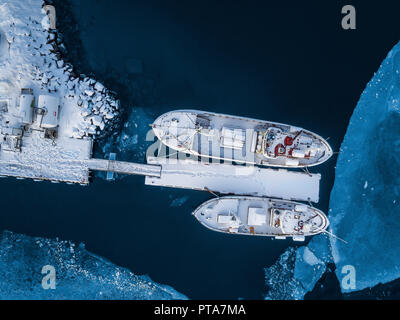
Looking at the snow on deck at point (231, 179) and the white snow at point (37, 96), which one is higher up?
the white snow at point (37, 96)

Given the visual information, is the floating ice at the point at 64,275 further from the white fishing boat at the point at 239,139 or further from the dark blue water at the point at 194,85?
the white fishing boat at the point at 239,139

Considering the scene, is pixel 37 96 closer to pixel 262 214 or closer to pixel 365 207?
pixel 262 214

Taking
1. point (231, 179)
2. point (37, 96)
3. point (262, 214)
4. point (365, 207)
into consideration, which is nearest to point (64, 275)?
point (37, 96)

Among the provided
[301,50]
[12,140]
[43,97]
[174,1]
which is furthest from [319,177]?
[12,140]

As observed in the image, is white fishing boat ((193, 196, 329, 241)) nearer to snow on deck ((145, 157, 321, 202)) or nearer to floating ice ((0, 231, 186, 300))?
snow on deck ((145, 157, 321, 202))

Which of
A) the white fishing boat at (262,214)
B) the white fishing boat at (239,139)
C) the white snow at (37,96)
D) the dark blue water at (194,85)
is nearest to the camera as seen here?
the white snow at (37,96)

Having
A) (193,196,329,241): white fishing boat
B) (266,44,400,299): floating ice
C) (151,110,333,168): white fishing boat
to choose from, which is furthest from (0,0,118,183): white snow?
(266,44,400,299): floating ice

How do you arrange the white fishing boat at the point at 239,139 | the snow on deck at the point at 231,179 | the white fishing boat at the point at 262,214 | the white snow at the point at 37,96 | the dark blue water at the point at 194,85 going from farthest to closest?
1. the snow on deck at the point at 231,179
2. the dark blue water at the point at 194,85
3. the white fishing boat at the point at 262,214
4. the white fishing boat at the point at 239,139
5. the white snow at the point at 37,96

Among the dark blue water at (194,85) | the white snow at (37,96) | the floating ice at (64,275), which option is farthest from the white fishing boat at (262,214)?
the white snow at (37,96)
